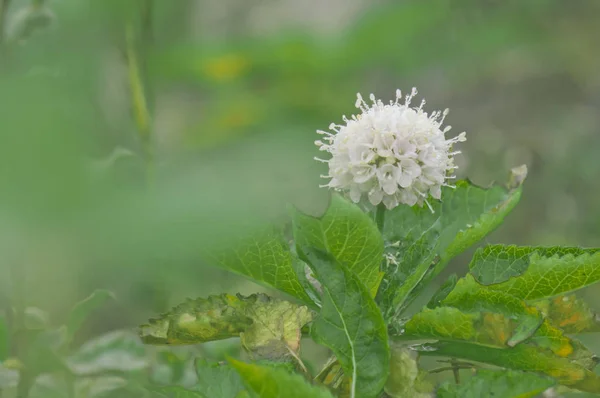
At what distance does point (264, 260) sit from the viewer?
0.71 meters

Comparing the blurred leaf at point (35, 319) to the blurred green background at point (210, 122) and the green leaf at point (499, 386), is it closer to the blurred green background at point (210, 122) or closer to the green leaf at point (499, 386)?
the blurred green background at point (210, 122)

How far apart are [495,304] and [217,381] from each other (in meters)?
0.26

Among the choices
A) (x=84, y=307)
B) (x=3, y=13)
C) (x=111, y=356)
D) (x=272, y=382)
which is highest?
(x=3, y=13)

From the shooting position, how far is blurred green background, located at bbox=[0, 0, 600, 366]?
10.0 inches

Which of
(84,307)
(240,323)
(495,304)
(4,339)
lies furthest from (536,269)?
(4,339)

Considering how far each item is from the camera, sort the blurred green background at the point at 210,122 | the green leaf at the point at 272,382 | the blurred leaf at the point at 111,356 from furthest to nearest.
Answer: the blurred leaf at the point at 111,356, the green leaf at the point at 272,382, the blurred green background at the point at 210,122

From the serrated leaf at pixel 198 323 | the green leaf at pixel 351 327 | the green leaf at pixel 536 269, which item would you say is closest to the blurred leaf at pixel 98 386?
the serrated leaf at pixel 198 323

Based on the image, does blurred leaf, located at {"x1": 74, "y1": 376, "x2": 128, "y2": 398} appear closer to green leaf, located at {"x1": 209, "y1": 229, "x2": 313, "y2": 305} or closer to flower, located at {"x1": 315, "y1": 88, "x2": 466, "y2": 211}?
green leaf, located at {"x1": 209, "y1": 229, "x2": 313, "y2": 305}

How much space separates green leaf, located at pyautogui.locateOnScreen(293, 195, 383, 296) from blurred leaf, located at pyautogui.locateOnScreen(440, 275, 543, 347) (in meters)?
0.08

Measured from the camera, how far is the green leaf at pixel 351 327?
0.62 metres

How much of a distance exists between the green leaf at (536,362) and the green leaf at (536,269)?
61 mm

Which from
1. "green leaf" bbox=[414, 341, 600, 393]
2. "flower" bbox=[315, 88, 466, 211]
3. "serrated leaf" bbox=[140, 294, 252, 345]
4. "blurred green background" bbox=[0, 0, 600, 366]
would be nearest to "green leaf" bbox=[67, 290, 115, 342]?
"blurred green background" bbox=[0, 0, 600, 366]

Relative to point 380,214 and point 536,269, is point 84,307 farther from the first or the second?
point 536,269

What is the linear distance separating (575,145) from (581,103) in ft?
2.70
